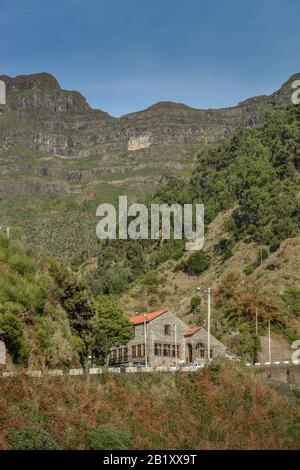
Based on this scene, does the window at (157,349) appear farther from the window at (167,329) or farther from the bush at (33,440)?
the bush at (33,440)

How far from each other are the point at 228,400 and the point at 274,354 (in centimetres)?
3239

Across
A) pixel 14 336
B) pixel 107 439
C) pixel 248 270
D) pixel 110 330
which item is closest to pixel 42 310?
pixel 14 336

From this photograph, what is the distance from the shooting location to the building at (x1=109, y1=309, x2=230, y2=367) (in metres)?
61.7

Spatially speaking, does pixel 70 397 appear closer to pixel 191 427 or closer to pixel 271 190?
pixel 191 427

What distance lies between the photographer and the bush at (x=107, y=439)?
31.4m

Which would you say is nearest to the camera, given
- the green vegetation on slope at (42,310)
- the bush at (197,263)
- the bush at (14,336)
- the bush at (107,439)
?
the bush at (107,439)

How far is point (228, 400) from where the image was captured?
1558 inches

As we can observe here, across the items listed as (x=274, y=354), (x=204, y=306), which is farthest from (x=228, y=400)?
(x=204, y=306)

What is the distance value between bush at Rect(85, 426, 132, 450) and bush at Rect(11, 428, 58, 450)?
5.81 ft

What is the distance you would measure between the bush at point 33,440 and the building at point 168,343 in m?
30.5

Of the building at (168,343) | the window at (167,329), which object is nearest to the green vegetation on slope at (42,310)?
the building at (168,343)

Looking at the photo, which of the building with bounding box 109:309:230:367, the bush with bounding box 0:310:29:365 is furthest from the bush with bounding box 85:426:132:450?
the building with bounding box 109:309:230:367

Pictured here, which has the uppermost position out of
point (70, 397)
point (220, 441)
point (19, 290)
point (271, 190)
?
point (271, 190)

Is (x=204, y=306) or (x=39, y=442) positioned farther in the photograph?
(x=204, y=306)
